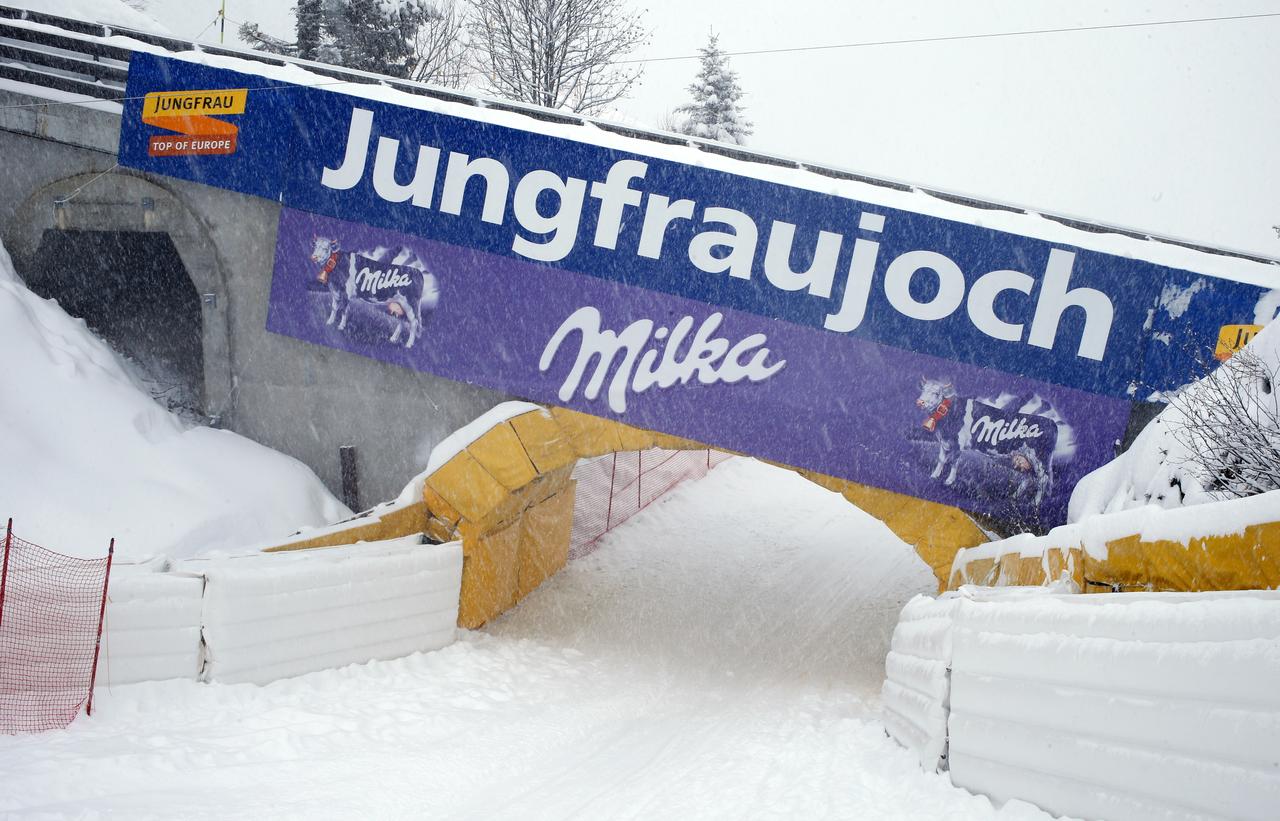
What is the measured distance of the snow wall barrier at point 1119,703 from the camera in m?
3.60

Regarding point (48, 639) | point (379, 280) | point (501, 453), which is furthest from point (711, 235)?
point (48, 639)

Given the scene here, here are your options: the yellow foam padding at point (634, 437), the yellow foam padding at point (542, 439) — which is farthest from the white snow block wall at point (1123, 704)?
the yellow foam padding at point (542, 439)

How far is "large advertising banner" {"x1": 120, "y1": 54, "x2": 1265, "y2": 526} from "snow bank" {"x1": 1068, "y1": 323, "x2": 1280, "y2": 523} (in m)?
1.82

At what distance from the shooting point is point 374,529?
10219mm

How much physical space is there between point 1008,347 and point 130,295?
44.4ft

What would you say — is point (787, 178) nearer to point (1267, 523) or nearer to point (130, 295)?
point (1267, 523)

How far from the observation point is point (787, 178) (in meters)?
11.2

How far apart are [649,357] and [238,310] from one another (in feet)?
18.4

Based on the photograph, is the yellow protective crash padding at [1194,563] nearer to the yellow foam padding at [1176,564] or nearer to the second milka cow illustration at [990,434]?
the yellow foam padding at [1176,564]

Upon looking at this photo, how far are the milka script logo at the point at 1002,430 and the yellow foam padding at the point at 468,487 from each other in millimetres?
5400

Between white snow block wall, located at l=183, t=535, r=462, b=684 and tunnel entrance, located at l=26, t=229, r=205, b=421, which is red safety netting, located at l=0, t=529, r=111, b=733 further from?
tunnel entrance, located at l=26, t=229, r=205, b=421

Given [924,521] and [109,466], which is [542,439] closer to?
[924,521]

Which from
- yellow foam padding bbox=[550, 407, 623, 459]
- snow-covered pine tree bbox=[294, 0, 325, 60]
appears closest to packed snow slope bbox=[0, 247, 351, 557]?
yellow foam padding bbox=[550, 407, 623, 459]

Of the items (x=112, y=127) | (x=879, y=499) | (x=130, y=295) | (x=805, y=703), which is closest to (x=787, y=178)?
(x=879, y=499)
